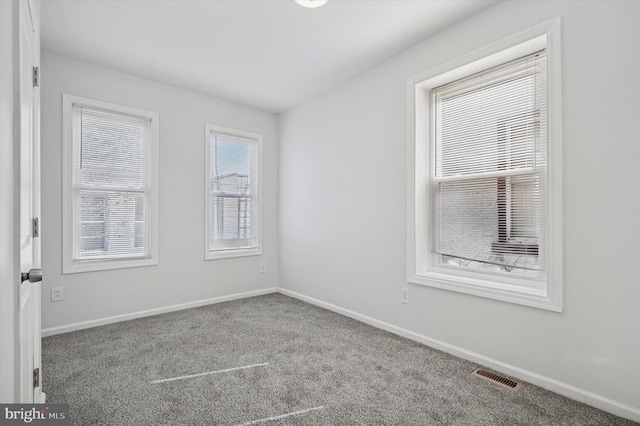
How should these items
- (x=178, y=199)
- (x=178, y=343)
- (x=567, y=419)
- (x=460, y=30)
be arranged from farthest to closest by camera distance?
(x=178, y=199) < (x=178, y=343) < (x=460, y=30) < (x=567, y=419)

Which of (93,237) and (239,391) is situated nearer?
(239,391)

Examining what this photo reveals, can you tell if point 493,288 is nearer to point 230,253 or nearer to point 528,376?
point 528,376

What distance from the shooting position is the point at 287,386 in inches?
81.5

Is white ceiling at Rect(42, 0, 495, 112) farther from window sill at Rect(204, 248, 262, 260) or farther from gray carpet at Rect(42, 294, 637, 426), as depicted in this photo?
gray carpet at Rect(42, 294, 637, 426)

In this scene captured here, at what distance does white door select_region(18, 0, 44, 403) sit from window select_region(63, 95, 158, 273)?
5.14 ft

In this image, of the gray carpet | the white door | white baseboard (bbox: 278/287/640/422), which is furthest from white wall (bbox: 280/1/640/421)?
the white door

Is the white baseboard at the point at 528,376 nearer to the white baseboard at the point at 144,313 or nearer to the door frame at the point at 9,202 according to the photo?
the white baseboard at the point at 144,313

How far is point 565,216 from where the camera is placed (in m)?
1.97

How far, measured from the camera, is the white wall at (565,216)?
177cm

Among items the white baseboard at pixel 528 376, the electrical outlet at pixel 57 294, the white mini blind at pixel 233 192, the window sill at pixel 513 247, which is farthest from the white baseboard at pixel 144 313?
the window sill at pixel 513 247

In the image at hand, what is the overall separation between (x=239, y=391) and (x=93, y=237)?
7.42 feet

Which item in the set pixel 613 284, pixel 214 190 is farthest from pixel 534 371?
pixel 214 190

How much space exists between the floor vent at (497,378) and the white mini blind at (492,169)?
0.72 meters

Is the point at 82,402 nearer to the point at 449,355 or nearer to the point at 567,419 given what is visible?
the point at 449,355
